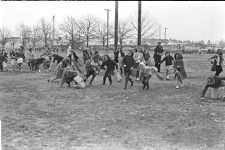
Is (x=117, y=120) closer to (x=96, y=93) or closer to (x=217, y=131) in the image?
(x=217, y=131)

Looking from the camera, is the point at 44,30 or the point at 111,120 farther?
the point at 44,30

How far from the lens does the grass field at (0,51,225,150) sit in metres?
5.71

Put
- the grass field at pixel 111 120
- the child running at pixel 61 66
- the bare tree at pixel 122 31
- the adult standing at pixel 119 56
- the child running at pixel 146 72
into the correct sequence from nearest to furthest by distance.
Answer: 1. the grass field at pixel 111 120
2. the child running at pixel 146 72
3. the child running at pixel 61 66
4. the adult standing at pixel 119 56
5. the bare tree at pixel 122 31

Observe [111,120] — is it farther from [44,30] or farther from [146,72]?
[44,30]

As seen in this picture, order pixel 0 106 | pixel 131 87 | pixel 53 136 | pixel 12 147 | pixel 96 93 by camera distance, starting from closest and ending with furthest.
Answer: pixel 12 147 < pixel 53 136 < pixel 0 106 < pixel 96 93 < pixel 131 87

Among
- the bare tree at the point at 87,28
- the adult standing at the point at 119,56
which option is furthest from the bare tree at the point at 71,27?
the adult standing at the point at 119,56

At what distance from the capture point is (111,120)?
24.0ft

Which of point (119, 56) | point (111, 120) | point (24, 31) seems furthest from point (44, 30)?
point (111, 120)

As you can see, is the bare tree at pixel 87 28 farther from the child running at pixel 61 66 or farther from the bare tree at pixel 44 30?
the child running at pixel 61 66

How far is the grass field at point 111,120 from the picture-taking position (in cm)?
571

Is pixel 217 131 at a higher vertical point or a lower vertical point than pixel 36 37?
lower

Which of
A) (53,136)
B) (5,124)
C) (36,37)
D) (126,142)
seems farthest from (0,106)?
(36,37)

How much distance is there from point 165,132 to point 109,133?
1164 mm

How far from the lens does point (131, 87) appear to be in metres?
12.6
